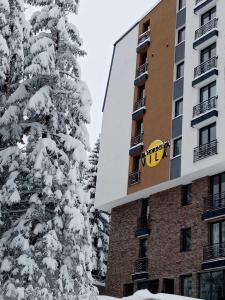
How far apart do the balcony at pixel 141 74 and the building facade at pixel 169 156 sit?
0.09 meters

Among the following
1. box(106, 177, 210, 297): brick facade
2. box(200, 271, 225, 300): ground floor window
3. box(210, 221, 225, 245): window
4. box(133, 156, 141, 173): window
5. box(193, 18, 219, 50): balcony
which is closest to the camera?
box(200, 271, 225, 300): ground floor window

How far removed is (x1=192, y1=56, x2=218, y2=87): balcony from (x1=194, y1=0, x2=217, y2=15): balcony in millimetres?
4334

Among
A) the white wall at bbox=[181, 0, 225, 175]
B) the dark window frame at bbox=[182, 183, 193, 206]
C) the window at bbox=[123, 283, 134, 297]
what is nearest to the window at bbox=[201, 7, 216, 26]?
the white wall at bbox=[181, 0, 225, 175]

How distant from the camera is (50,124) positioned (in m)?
19.8

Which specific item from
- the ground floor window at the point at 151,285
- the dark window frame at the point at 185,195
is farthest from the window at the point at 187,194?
the ground floor window at the point at 151,285

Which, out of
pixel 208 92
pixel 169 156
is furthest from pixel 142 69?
pixel 169 156

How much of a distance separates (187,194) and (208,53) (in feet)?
31.9

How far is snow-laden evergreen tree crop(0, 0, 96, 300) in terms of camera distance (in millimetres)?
17453

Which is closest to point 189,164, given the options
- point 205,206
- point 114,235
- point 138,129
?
point 205,206

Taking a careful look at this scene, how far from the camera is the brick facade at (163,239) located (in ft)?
103

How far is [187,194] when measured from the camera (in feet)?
111

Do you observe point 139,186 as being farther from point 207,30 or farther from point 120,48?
point 120,48

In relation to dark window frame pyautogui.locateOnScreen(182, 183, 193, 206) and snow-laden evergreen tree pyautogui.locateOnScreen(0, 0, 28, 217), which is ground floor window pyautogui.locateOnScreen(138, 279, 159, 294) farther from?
snow-laden evergreen tree pyautogui.locateOnScreen(0, 0, 28, 217)

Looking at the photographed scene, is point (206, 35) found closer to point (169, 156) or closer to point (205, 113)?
point (205, 113)
